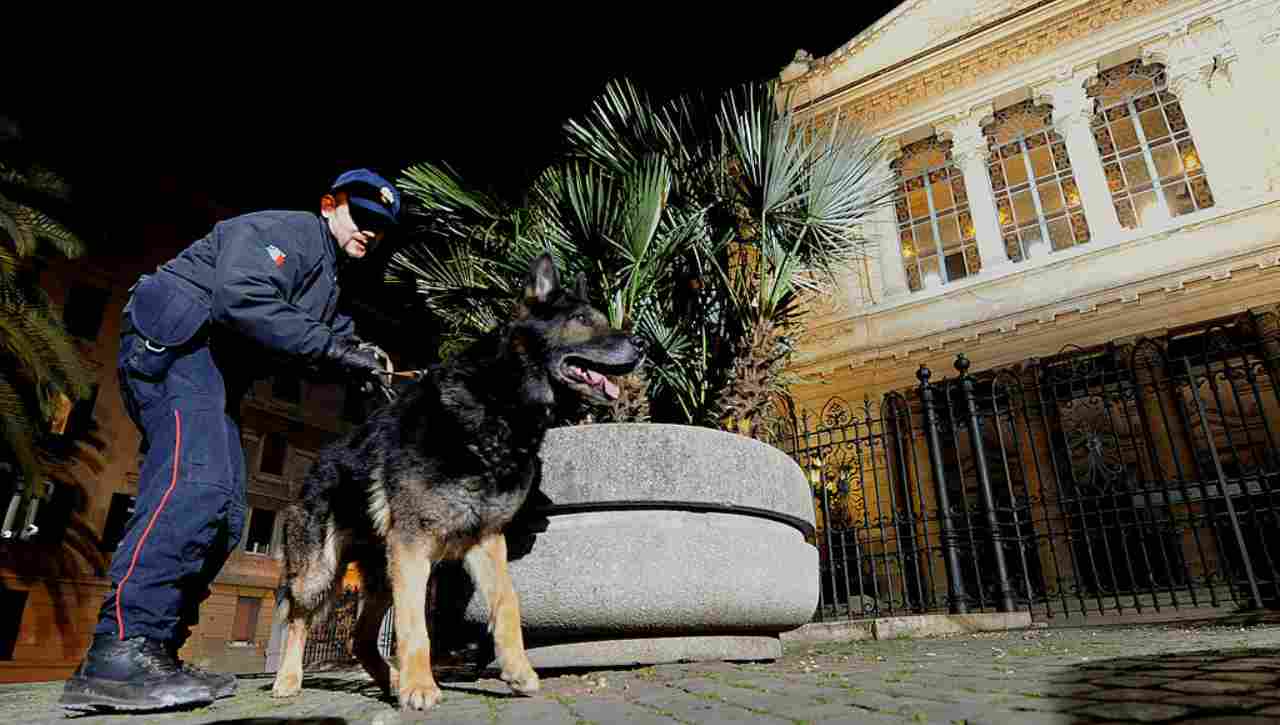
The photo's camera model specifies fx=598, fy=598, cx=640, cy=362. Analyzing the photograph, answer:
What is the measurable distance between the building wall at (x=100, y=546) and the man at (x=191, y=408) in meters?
15.2

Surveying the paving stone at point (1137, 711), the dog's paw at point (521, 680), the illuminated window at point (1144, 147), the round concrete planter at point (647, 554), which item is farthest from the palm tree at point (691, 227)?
the illuminated window at point (1144, 147)

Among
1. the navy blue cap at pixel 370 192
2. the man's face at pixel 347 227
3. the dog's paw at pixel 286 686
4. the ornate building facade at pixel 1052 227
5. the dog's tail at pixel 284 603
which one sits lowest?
the dog's paw at pixel 286 686

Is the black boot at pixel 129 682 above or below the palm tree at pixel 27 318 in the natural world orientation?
below

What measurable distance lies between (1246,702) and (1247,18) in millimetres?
19273

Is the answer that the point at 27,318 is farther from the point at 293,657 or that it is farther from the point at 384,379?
the point at 384,379

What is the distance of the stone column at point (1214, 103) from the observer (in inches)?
494

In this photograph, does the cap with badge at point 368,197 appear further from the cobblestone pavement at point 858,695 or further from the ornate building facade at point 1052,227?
the ornate building facade at point 1052,227

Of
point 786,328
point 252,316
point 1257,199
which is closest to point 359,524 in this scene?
point 252,316

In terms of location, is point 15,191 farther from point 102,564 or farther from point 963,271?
point 963,271

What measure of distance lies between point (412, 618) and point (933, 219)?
55.8 ft

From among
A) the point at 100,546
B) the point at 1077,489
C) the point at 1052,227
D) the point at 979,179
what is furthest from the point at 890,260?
the point at 100,546

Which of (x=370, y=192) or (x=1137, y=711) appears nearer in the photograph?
(x=1137, y=711)

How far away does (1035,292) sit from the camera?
1358 cm

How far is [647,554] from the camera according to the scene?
2826 millimetres
